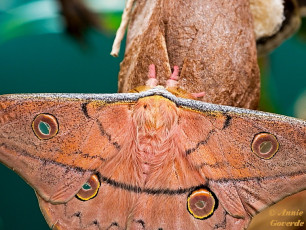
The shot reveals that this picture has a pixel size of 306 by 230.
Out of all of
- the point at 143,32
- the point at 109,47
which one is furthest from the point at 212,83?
the point at 109,47

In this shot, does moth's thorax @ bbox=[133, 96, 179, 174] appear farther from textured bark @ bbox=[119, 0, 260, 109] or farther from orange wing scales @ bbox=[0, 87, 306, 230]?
textured bark @ bbox=[119, 0, 260, 109]

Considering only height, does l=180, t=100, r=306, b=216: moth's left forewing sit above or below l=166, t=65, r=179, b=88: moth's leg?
below

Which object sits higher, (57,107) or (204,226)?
(57,107)

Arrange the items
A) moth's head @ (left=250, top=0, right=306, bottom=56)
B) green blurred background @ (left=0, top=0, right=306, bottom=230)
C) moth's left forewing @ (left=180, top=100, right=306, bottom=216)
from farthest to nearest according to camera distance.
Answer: green blurred background @ (left=0, top=0, right=306, bottom=230), moth's head @ (left=250, top=0, right=306, bottom=56), moth's left forewing @ (left=180, top=100, right=306, bottom=216)

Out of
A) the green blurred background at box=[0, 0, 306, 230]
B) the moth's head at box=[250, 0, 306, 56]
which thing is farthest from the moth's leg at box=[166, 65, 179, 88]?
the green blurred background at box=[0, 0, 306, 230]

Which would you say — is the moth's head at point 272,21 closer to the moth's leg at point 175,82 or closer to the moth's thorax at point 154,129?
the moth's leg at point 175,82

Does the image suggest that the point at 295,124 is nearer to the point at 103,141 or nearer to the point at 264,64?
the point at 103,141
